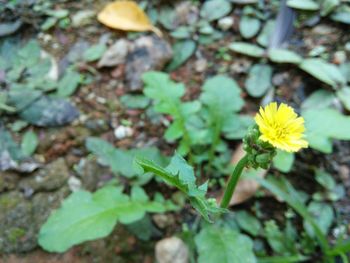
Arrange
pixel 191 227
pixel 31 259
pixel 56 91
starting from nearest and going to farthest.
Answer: pixel 31 259, pixel 191 227, pixel 56 91

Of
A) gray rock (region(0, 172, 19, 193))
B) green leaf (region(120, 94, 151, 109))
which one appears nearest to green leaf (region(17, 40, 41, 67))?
green leaf (region(120, 94, 151, 109))

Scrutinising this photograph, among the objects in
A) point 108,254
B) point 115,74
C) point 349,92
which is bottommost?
point 108,254

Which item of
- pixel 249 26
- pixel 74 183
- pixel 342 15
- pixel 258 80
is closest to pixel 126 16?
pixel 249 26

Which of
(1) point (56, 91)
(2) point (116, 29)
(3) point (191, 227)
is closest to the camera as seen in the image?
(3) point (191, 227)

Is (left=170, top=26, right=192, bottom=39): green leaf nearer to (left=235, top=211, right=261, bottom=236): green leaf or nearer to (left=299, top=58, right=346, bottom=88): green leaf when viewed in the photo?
(left=299, top=58, right=346, bottom=88): green leaf

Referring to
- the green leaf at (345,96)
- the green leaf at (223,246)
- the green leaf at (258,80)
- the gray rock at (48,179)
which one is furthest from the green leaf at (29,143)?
the green leaf at (345,96)

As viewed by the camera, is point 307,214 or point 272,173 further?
point 272,173

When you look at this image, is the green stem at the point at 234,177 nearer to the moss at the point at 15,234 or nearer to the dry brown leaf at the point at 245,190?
the dry brown leaf at the point at 245,190

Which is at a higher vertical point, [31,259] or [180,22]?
[180,22]

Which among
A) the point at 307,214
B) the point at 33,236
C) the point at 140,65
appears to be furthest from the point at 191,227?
the point at 140,65

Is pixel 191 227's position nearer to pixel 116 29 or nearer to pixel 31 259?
pixel 31 259
